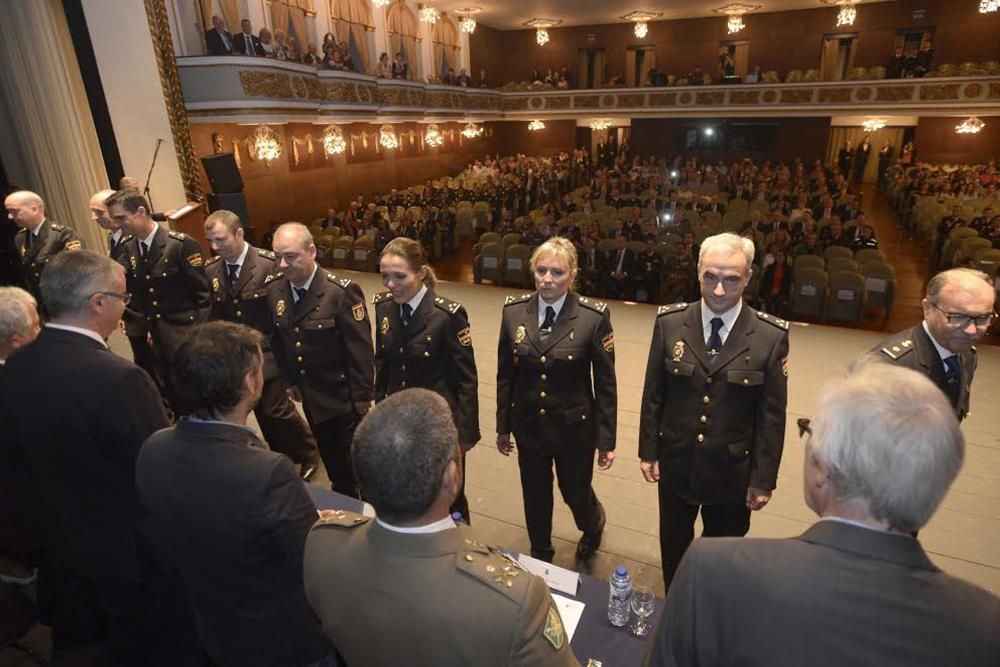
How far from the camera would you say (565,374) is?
249 centimetres

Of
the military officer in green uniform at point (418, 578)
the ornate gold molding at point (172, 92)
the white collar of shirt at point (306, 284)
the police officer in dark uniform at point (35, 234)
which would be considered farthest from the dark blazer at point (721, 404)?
the ornate gold molding at point (172, 92)

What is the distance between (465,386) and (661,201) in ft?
36.7

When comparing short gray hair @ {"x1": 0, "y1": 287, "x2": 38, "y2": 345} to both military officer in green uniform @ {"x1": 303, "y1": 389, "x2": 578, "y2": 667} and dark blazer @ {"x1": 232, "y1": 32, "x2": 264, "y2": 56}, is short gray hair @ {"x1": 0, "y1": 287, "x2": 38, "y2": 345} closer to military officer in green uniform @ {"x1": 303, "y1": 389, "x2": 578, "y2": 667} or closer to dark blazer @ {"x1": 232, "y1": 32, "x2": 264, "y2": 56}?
military officer in green uniform @ {"x1": 303, "y1": 389, "x2": 578, "y2": 667}

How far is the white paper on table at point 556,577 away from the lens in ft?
5.77

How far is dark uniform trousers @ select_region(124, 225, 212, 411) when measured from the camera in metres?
3.67

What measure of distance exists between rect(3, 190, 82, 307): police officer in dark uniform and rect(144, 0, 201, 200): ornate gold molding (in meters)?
3.75

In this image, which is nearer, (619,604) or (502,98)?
(619,604)

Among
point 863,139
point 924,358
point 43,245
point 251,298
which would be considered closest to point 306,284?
point 251,298

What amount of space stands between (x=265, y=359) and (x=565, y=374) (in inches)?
74.6

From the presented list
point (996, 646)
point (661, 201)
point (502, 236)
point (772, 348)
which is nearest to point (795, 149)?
point (661, 201)

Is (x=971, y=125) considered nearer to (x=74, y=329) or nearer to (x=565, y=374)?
(x=565, y=374)

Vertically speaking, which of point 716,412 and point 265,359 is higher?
point 716,412

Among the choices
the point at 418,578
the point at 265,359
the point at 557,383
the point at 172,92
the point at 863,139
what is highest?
the point at 172,92

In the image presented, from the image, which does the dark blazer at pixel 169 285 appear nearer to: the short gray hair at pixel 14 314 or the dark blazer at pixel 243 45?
the short gray hair at pixel 14 314
